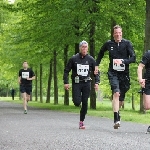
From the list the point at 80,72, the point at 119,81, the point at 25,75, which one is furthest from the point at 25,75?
the point at 119,81

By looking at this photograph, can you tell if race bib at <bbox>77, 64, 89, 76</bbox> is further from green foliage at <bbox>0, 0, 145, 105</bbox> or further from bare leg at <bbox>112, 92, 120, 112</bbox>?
green foliage at <bbox>0, 0, 145, 105</bbox>

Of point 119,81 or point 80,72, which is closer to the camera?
point 119,81

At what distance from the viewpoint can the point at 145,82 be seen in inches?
386

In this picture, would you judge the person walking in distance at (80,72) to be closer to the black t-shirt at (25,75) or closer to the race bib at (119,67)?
the race bib at (119,67)

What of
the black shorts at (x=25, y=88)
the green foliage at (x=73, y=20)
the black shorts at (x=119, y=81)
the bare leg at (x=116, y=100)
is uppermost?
the green foliage at (x=73, y=20)

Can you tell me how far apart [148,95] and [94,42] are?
1768cm

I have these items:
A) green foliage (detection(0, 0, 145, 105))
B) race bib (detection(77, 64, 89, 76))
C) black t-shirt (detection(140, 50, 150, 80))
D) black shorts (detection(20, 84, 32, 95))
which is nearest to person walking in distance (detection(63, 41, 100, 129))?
race bib (detection(77, 64, 89, 76))

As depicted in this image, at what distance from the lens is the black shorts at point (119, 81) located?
1035 cm

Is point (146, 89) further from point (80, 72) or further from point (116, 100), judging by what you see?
point (80, 72)

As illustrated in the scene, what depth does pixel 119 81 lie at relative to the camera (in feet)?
34.3

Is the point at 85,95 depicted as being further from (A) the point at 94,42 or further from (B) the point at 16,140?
(A) the point at 94,42

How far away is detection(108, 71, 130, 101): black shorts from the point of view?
10352 mm

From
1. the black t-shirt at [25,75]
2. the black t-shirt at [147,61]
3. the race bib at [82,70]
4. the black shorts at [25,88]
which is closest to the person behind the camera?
the black t-shirt at [147,61]

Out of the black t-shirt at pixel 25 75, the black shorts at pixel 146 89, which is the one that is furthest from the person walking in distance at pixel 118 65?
the black t-shirt at pixel 25 75
